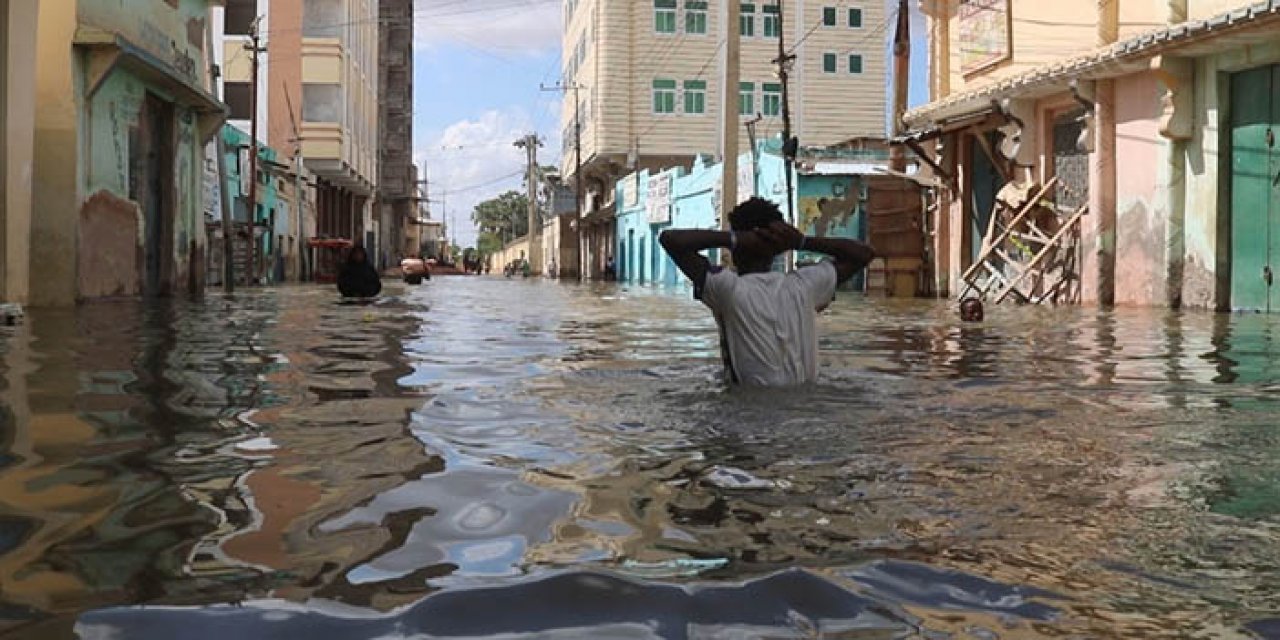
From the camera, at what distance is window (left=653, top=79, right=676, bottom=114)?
45.5 m

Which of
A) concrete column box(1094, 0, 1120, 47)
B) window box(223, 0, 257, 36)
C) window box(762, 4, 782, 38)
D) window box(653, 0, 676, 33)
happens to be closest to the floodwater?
concrete column box(1094, 0, 1120, 47)

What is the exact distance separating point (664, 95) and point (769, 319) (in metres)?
41.1

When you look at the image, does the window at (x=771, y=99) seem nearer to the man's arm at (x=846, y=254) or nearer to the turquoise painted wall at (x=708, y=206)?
the turquoise painted wall at (x=708, y=206)

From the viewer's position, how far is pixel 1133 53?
1639cm

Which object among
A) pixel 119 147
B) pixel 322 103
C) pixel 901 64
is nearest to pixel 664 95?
pixel 322 103

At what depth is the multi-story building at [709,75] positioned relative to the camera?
149 feet

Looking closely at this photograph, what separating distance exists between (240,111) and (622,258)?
18.3 metres

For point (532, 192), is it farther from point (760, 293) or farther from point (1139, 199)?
point (760, 293)

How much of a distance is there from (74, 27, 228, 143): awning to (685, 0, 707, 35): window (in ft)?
92.3

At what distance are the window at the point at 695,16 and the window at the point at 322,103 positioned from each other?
13702mm

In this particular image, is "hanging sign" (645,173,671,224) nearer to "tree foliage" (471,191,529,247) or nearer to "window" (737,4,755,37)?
"window" (737,4,755,37)

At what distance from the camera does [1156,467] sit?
3750mm

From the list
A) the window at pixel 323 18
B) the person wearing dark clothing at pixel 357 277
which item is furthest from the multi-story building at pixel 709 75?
the person wearing dark clothing at pixel 357 277

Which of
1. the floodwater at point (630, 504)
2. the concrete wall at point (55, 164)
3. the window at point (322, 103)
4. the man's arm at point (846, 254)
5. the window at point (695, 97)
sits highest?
the window at point (695, 97)
